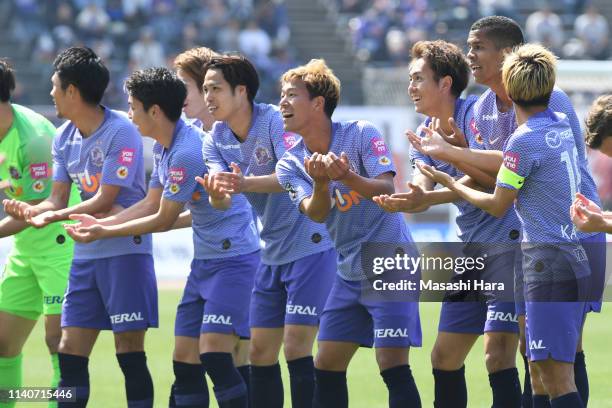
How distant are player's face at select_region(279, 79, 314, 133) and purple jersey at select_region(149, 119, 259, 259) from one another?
31.8 inches

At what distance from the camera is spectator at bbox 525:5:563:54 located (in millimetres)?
27078

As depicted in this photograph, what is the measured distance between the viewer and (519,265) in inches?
273

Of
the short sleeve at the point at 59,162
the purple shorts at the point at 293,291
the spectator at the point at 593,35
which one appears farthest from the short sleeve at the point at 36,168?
the spectator at the point at 593,35

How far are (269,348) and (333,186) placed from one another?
120cm

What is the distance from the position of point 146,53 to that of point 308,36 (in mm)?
5021

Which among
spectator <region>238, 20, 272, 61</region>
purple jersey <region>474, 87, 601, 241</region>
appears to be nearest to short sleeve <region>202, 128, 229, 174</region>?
purple jersey <region>474, 87, 601, 241</region>

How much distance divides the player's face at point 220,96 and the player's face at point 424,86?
1131mm

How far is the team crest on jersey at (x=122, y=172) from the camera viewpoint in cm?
786

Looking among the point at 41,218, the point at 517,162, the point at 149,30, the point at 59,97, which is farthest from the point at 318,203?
the point at 149,30

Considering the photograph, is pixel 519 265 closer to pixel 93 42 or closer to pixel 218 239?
pixel 218 239

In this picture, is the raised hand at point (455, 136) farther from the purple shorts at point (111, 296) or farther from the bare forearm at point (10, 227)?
the bare forearm at point (10, 227)

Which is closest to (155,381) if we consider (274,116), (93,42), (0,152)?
(0,152)

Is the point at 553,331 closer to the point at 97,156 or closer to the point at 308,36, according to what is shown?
the point at 97,156

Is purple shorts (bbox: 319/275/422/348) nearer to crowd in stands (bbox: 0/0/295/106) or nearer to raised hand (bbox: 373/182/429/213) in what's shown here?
raised hand (bbox: 373/182/429/213)
